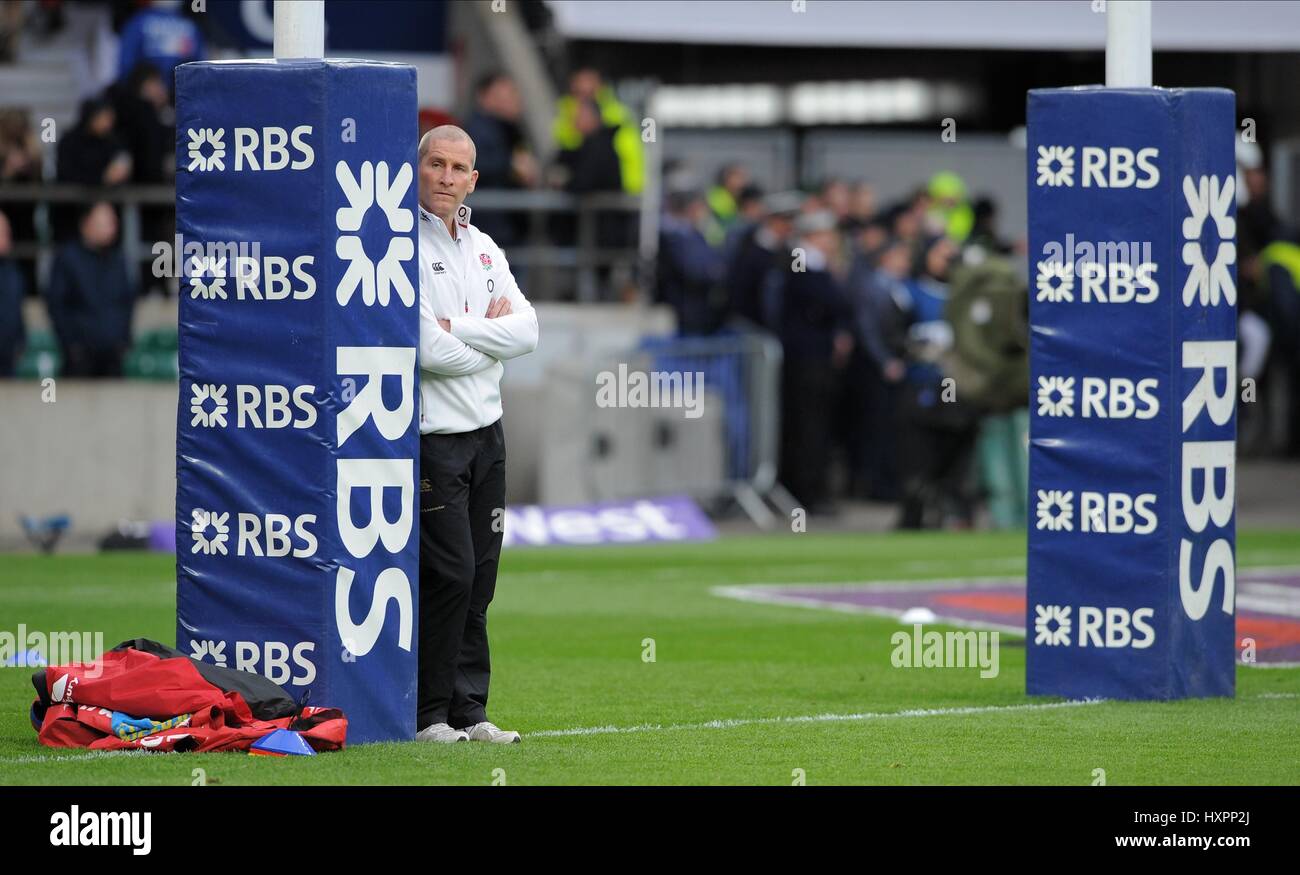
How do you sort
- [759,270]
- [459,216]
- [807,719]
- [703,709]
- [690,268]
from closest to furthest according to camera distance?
[459,216] → [807,719] → [703,709] → [759,270] → [690,268]

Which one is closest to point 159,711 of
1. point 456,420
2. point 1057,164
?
point 456,420

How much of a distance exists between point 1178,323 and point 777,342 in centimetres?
1175

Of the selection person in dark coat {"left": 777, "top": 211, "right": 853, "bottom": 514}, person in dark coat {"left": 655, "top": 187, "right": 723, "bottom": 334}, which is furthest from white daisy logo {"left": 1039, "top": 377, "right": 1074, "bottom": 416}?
person in dark coat {"left": 655, "top": 187, "right": 723, "bottom": 334}

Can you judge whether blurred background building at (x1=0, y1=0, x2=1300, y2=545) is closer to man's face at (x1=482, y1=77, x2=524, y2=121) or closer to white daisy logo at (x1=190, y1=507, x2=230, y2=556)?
man's face at (x1=482, y1=77, x2=524, y2=121)

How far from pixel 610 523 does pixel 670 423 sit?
163 cm

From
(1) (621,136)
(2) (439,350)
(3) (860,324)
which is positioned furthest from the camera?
(1) (621,136)

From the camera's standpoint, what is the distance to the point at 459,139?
362 inches

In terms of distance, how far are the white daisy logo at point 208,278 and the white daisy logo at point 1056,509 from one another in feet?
13.3

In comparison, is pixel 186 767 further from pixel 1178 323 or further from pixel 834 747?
pixel 1178 323

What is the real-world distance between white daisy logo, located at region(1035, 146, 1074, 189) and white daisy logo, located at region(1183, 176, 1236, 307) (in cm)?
52

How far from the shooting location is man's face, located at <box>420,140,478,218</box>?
30.0 ft

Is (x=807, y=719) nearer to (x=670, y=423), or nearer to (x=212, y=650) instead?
(x=212, y=650)

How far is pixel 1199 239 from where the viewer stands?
428 inches
